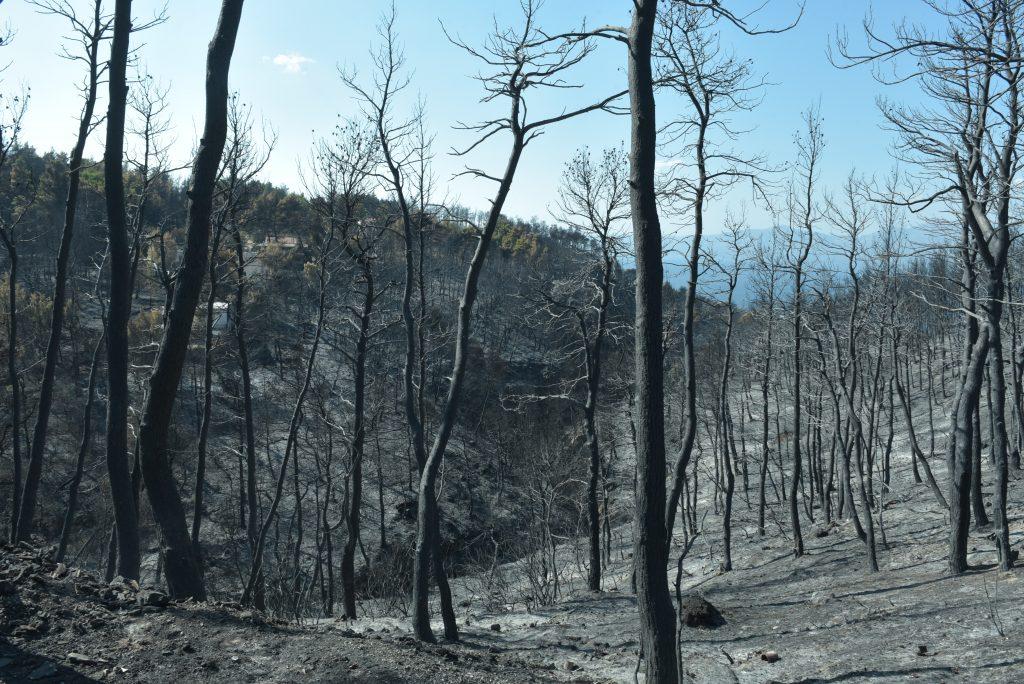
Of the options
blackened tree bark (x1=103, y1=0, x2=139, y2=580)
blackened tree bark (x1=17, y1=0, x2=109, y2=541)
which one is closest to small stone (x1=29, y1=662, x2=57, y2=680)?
blackened tree bark (x1=103, y1=0, x2=139, y2=580)

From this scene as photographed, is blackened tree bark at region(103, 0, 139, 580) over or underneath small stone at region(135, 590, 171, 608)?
over

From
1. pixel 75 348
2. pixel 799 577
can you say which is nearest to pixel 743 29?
pixel 799 577

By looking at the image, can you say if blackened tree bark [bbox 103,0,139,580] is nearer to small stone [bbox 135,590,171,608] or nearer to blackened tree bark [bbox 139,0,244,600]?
blackened tree bark [bbox 139,0,244,600]

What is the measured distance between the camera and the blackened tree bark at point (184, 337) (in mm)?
6066

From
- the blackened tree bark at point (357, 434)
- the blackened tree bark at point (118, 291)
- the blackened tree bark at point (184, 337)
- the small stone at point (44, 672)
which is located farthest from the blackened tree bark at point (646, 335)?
the blackened tree bark at point (357, 434)

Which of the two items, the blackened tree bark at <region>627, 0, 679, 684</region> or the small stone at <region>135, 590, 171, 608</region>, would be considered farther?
the small stone at <region>135, 590, 171, 608</region>

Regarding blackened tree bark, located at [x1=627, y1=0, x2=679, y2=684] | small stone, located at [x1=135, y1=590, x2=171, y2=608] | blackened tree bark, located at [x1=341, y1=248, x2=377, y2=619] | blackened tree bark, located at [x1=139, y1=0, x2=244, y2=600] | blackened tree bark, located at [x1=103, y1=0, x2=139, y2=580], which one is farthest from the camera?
blackened tree bark, located at [x1=341, y1=248, x2=377, y2=619]

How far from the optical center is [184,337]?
6266 mm

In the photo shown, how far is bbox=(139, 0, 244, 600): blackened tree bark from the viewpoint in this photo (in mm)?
6066

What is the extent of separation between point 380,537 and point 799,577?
20.2 meters

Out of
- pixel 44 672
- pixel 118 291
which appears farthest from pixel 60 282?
pixel 44 672

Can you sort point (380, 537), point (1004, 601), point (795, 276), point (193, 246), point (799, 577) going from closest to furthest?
point (193, 246), point (1004, 601), point (799, 577), point (795, 276), point (380, 537)

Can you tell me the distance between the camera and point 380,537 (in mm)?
30547

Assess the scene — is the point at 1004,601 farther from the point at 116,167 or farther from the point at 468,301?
the point at 116,167
